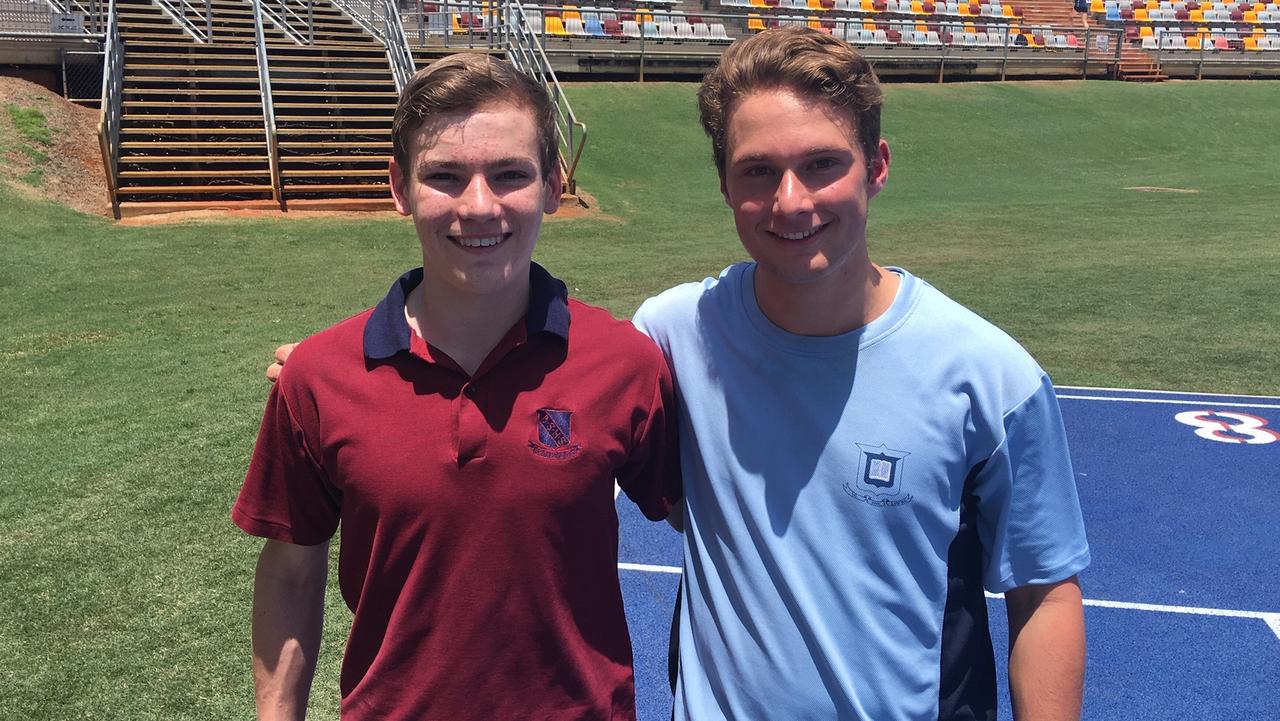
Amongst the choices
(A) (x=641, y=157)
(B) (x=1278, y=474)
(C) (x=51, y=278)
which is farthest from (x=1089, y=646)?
(A) (x=641, y=157)

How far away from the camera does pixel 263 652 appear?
6.88 feet

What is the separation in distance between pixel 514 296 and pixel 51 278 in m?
12.1

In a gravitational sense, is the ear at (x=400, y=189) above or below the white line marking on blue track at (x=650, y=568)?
above

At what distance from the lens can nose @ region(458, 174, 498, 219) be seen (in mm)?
1952

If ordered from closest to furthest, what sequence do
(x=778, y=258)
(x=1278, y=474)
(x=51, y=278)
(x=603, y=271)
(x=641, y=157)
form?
(x=778, y=258) < (x=1278, y=474) < (x=51, y=278) < (x=603, y=271) < (x=641, y=157)

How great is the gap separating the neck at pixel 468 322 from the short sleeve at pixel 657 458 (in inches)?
11.8

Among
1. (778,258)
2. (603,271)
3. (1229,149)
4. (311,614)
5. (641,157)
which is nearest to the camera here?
(778,258)

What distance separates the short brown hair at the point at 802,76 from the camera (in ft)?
6.35

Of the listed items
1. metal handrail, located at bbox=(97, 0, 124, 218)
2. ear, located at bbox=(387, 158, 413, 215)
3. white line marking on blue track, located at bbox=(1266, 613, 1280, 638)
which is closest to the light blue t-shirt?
ear, located at bbox=(387, 158, 413, 215)

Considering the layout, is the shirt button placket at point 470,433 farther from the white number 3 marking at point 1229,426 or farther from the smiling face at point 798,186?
the white number 3 marking at point 1229,426

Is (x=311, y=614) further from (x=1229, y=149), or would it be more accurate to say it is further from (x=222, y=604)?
(x=1229, y=149)

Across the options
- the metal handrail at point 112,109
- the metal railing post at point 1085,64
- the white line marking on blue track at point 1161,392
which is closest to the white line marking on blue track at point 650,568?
the white line marking on blue track at point 1161,392

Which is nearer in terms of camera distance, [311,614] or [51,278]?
[311,614]

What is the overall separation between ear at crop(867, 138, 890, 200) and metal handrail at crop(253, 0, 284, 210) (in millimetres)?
16599
